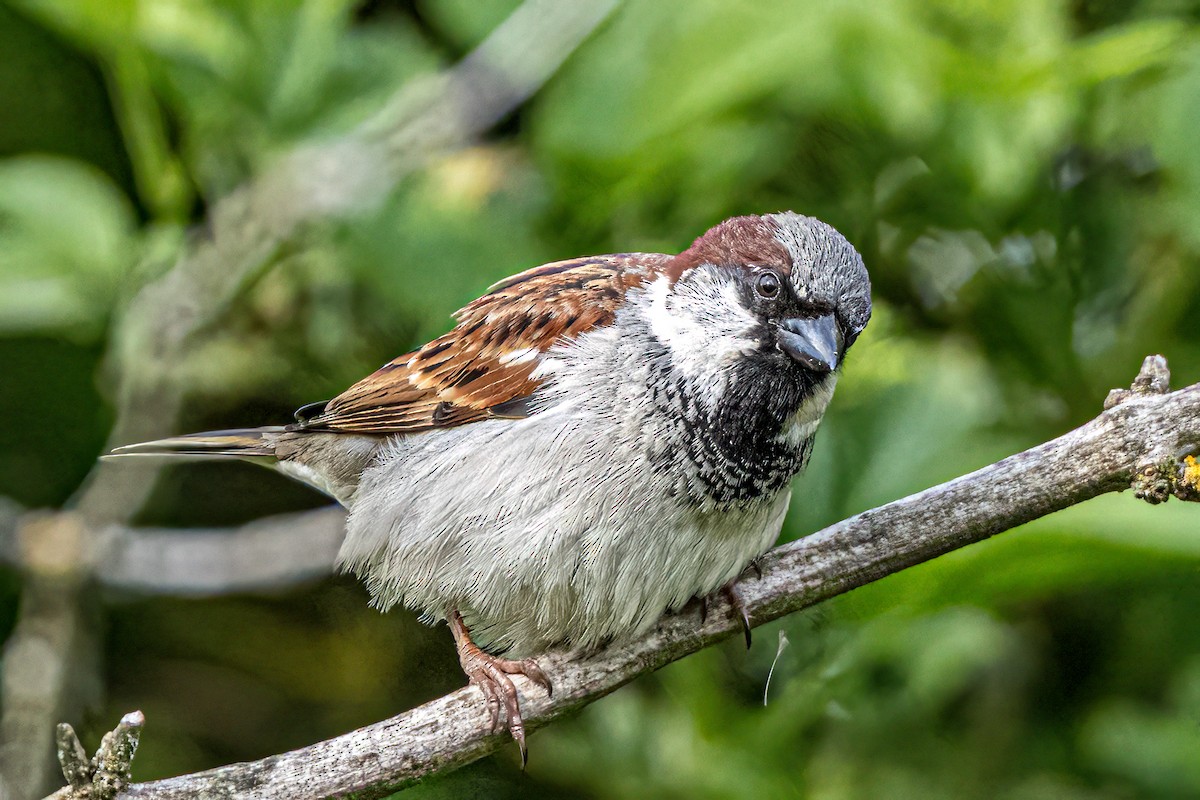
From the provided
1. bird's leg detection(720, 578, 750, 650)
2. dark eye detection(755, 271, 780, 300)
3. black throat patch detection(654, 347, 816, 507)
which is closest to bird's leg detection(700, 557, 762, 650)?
bird's leg detection(720, 578, 750, 650)

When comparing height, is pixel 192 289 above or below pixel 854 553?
above

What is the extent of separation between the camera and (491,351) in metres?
2.28

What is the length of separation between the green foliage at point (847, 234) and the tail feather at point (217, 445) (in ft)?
0.81

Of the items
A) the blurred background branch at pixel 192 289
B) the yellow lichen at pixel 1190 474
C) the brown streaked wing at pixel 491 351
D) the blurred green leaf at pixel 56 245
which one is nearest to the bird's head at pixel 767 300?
the brown streaked wing at pixel 491 351

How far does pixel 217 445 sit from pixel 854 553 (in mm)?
1362

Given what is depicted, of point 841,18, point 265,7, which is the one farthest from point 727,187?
point 265,7

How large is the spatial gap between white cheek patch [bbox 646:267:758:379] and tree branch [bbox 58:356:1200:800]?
340 mm

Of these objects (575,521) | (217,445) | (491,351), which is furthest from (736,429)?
(217,445)

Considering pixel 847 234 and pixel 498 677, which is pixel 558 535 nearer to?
pixel 498 677

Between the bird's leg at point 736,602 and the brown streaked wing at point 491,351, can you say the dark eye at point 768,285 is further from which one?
the bird's leg at point 736,602

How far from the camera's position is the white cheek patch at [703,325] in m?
2.02

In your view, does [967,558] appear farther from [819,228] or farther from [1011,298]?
[1011,298]

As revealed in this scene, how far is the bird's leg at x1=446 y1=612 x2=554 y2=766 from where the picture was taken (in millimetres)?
1982

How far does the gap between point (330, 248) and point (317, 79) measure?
0.40 m
